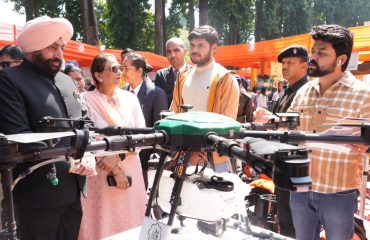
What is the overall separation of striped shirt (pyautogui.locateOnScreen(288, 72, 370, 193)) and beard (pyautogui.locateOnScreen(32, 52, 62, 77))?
1887 millimetres

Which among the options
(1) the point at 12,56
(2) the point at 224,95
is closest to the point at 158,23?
(1) the point at 12,56

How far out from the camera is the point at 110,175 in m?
3.36

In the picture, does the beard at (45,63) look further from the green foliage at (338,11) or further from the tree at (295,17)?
the green foliage at (338,11)

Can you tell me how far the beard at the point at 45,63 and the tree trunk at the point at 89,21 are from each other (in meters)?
11.5

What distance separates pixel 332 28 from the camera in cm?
266

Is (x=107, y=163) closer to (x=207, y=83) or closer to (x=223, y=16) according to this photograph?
(x=207, y=83)

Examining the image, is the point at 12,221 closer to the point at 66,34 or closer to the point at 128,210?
the point at 66,34

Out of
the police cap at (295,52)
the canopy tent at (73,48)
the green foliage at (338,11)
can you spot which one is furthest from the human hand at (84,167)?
the green foliage at (338,11)

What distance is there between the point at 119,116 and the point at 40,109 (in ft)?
4.13

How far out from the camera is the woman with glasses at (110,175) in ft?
11.0

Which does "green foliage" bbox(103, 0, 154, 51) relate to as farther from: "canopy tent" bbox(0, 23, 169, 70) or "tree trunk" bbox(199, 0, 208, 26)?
"canopy tent" bbox(0, 23, 169, 70)

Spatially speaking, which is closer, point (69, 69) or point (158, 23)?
point (69, 69)

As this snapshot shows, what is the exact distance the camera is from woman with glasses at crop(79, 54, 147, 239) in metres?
3.36

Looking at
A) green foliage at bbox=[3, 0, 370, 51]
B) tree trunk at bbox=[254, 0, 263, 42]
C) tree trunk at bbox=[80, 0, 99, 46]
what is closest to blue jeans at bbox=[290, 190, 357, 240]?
tree trunk at bbox=[80, 0, 99, 46]
